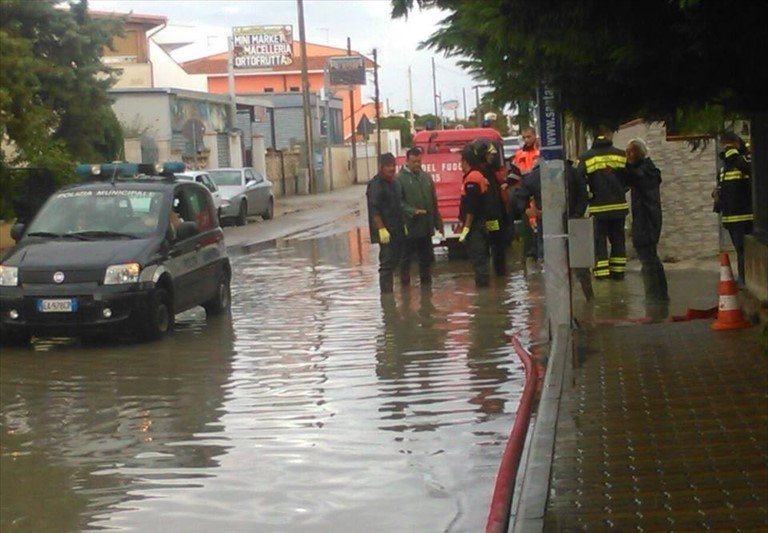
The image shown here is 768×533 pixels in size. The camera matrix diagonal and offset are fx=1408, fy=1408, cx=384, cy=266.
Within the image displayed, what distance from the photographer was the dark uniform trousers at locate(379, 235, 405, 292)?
17.0 metres

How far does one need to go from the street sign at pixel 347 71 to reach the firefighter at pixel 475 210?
7045 centimetres

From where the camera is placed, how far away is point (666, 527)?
627 cm

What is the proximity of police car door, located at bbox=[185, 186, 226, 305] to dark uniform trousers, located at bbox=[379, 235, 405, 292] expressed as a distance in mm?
2002

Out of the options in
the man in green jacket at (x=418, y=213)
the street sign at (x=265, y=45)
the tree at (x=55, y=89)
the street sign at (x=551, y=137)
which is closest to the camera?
the street sign at (x=551, y=137)

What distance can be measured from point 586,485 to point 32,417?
4.88 m

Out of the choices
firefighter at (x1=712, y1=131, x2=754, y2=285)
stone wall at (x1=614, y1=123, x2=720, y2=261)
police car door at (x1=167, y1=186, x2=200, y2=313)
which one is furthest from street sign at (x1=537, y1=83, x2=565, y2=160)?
stone wall at (x1=614, y1=123, x2=720, y2=261)

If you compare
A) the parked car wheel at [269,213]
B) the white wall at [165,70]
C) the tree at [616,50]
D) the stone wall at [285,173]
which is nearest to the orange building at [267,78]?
the white wall at [165,70]

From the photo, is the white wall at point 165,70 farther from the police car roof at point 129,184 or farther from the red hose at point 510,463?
the red hose at point 510,463

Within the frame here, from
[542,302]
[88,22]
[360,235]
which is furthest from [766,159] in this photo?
[88,22]

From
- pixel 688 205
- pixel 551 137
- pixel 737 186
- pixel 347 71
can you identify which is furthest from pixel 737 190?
pixel 347 71

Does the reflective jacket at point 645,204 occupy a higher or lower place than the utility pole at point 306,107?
lower

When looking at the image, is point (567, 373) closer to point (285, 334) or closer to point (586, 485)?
point (586, 485)

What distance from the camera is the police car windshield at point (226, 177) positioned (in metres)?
38.8

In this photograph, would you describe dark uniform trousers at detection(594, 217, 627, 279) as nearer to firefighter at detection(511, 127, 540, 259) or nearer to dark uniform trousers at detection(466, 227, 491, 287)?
dark uniform trousers at detection(466, 227, 491, 287)
